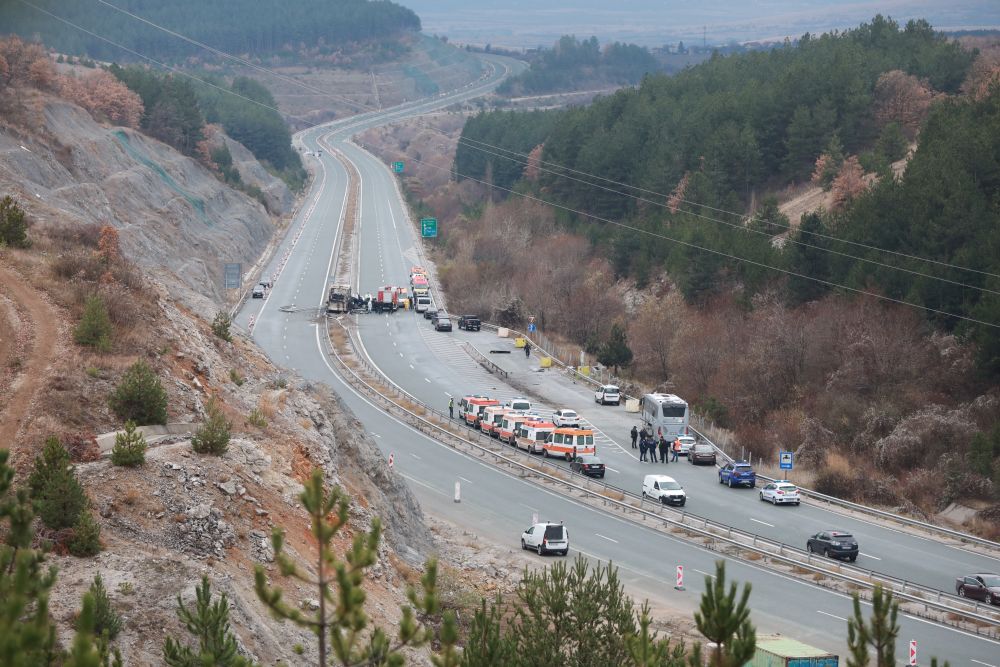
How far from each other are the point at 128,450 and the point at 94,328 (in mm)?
5867

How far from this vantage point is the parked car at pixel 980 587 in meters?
35.5

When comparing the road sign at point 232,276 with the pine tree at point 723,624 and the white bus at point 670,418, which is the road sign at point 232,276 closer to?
the white bus at point 670,418

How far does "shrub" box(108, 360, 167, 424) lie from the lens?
26.4 meters

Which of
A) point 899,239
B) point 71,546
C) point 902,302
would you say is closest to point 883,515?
point 902,302

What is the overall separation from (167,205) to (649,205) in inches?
1592

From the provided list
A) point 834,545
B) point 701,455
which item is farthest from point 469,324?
point 834,545

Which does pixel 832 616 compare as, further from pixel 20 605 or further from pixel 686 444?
pixel 20 605

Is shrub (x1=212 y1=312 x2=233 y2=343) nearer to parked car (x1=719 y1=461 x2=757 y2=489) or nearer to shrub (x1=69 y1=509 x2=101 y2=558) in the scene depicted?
shrub (x1=69 y1=509 x2=101 y2=558)

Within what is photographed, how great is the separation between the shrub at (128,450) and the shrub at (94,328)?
213 inches

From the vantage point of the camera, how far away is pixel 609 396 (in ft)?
218

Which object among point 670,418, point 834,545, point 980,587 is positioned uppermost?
point 980,587

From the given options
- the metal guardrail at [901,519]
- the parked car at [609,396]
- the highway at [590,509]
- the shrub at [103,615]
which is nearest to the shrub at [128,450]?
the shrub at [103,615]

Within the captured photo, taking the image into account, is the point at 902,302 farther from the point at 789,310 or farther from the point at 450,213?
the point at 450,213

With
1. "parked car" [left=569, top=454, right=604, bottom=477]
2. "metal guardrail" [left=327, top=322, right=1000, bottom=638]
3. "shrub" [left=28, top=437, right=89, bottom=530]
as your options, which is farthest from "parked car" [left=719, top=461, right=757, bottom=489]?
"shrub" [left=28, top=437, right=89, bottom=530]
